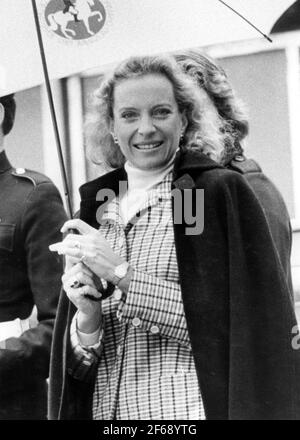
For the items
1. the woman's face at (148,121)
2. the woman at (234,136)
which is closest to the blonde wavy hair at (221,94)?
the woman at (234,136)

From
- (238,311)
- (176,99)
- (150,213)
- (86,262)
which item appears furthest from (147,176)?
(238,311)

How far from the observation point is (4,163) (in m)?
3.14

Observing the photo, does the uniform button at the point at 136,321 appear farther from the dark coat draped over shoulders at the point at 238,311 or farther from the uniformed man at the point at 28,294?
the uniformed man at the point at 28,294

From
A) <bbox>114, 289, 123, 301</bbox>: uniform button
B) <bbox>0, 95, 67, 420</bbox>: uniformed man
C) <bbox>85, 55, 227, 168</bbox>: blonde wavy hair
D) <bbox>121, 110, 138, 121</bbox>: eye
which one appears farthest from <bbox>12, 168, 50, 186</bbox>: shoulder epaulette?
<bbox>114, 289, 123, 301</bbox>: uniform button

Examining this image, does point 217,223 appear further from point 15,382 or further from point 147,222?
point 15,382

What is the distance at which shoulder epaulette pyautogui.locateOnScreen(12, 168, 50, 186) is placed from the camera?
122 inches

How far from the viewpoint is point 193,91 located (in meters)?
2.76

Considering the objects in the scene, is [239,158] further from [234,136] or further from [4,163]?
[4,163]

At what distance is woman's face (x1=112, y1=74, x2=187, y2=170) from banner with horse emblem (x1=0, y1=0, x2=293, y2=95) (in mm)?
96

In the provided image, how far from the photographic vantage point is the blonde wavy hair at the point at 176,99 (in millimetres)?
2736

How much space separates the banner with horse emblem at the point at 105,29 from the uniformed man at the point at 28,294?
1.38 ft

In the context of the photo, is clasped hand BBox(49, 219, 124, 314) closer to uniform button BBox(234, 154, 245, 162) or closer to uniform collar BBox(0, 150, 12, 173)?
uniform button BBox(234, 154, 245, 162)

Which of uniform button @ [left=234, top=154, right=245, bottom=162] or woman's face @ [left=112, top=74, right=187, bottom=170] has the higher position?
woman's face @ [left=112, top=74, right=187, bottom=170]

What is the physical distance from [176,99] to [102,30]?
29 centimetres
